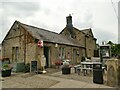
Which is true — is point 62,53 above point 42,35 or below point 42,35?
below

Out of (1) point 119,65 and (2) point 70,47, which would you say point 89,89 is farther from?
(2) point 70,47

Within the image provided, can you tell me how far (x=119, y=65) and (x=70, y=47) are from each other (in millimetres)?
11880

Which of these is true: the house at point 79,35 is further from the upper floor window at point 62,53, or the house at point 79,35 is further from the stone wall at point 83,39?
the upper floor window at point 62,53

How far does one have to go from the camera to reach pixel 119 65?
994 centimetres

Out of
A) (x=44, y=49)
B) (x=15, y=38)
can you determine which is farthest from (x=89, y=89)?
(x=15, y=38)

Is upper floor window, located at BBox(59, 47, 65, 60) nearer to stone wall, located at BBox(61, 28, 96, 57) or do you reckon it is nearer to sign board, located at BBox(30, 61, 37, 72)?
sign board, located at BBox(30, 61, 37, 72)

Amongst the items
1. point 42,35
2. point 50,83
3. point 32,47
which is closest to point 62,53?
point 42,35

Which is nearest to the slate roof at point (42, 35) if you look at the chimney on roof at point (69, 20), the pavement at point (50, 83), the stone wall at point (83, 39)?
the pavement at point (50, 83)

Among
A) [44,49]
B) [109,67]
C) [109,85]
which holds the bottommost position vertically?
[109,85]

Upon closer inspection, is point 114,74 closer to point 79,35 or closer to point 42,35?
point 42,35

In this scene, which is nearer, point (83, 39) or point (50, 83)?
point (50, 83)

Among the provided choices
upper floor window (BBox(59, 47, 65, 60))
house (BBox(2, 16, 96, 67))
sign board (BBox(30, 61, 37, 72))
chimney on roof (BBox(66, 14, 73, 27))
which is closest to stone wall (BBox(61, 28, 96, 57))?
chimney on roof (BBox(66, 14, 73, 27))

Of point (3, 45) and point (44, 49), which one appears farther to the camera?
point (3, 45)

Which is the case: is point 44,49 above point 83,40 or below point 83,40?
below
